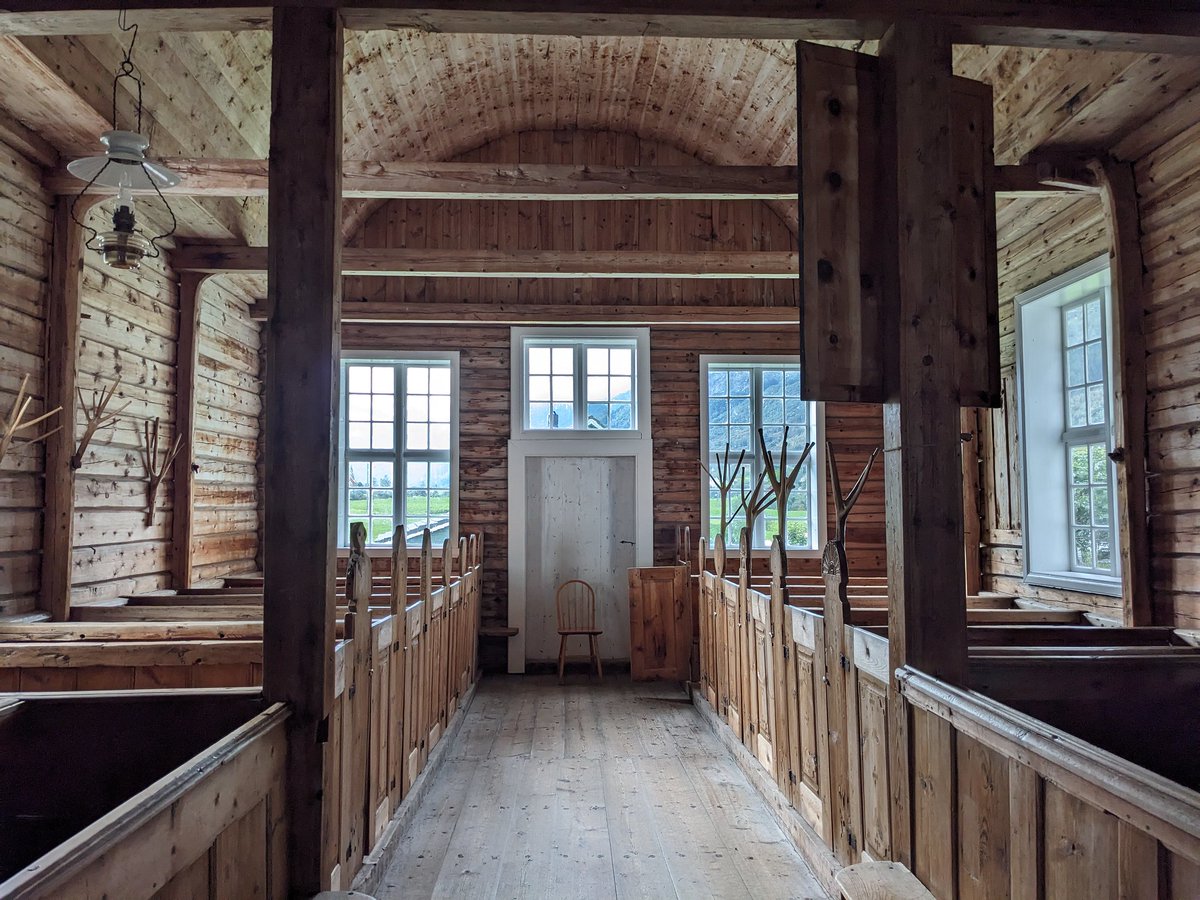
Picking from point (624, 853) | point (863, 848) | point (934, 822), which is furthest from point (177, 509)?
point (934, 822)

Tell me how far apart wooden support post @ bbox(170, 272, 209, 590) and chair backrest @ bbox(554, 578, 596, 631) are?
319 cm

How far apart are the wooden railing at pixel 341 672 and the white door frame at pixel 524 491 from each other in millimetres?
3185

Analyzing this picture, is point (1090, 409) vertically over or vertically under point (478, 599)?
over

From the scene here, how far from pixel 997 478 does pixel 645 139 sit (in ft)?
14.6

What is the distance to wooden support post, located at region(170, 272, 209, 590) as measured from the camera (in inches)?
231

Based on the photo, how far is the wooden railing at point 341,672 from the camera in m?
2.63

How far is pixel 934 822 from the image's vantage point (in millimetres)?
2008

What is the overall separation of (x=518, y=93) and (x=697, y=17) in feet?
17.3

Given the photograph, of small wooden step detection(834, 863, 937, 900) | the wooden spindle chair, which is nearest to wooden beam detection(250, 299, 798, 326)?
the wooden spindle chair

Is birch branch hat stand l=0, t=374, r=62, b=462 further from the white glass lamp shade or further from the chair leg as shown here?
the chair leg

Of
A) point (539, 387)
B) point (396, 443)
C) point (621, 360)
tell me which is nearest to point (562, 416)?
point (539, 387)

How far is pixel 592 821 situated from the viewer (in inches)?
147

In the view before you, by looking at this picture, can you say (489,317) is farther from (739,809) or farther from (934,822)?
(934,822)

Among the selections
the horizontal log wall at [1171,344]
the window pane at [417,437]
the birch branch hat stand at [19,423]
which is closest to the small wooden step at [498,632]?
the window pane at [417,437]
